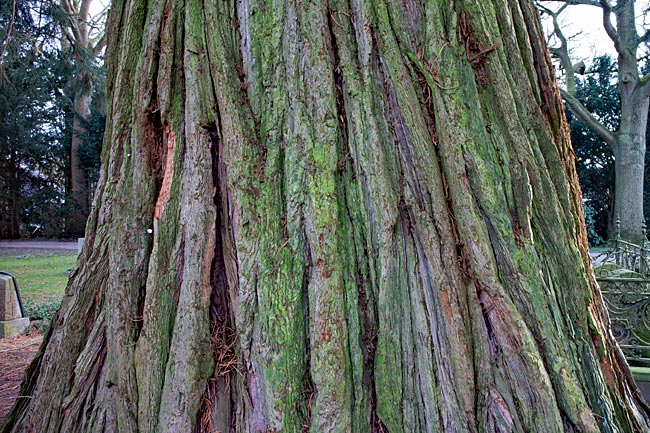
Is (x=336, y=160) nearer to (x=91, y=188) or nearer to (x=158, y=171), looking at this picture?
(x=158, y=171)

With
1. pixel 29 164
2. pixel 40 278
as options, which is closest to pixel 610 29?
pixel 40 278

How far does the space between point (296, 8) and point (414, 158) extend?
91 cm

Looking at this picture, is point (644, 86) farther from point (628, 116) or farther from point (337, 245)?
point (337, 245)

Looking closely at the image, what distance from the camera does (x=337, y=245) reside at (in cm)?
216

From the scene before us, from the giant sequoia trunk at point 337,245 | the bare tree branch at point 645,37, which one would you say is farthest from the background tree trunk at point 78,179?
the giant sequoia trunk at point 337,245

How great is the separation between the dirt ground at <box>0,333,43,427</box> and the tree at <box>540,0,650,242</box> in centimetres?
1467

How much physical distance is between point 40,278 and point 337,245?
12.7 meters

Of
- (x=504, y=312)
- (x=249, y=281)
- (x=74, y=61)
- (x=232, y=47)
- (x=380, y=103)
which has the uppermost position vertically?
(x=74, y=61)

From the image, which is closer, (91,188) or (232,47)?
(232,47)

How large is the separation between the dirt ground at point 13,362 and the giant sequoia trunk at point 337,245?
2.16m

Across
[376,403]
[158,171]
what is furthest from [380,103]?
[376,403]

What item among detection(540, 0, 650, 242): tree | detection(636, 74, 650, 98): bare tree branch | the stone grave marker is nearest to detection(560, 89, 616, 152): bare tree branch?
detection(540, 0, 650, 242): tree

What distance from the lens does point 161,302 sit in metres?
2.29

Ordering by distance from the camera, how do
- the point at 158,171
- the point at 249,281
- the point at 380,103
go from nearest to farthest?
1. the point at 249,281
2. the point at 380,103
3. the point at 158,171
